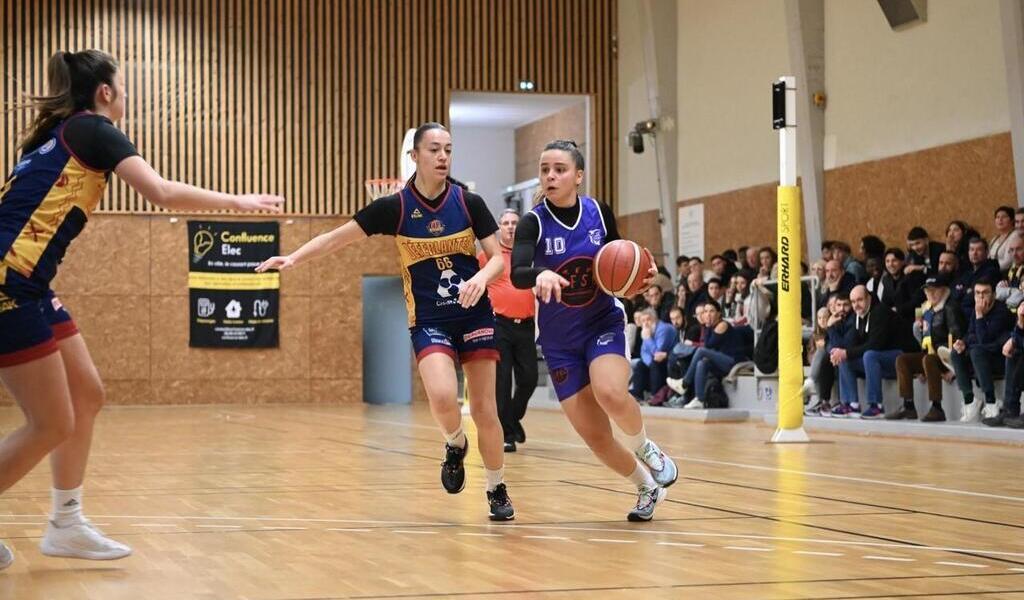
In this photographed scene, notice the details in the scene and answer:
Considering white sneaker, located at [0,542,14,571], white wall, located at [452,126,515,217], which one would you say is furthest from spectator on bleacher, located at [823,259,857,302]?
white wall, located at [452,126,515,217]

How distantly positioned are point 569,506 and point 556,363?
94 centimetres

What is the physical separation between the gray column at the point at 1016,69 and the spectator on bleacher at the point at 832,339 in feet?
6.98

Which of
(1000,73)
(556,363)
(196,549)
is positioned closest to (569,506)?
(556,363)

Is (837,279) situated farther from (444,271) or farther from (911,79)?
(444,271)

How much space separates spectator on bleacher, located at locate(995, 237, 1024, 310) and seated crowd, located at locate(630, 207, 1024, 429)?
0.04ft

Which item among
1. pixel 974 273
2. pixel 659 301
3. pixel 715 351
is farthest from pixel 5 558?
pixel 659 301

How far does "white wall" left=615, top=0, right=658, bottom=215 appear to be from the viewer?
72.0ft

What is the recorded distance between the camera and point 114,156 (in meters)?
4.54

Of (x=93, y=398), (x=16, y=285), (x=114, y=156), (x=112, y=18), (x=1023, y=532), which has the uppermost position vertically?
(x=112, y=18)

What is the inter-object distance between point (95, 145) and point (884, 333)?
31.8 ft

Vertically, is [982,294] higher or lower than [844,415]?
higher

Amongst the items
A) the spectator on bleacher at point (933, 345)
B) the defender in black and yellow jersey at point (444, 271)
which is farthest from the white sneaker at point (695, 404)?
the defender in black and yellow jersey at point (444, 271)

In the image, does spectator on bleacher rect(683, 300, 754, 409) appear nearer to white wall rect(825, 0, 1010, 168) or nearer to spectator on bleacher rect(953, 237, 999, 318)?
white wall rect(825, 0, 1010, 168)

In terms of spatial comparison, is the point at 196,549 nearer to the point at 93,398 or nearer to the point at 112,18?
the point at 93,398
